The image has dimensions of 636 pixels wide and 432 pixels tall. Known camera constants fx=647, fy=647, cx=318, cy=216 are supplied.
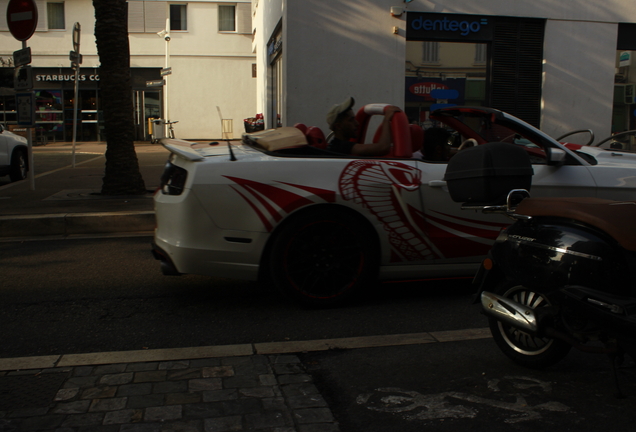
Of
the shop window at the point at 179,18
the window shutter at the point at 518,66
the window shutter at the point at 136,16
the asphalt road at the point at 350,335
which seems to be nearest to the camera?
the asphalt road at the point at 350,335

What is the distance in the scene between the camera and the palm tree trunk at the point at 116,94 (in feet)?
31.2

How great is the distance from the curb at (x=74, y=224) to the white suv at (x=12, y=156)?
565 cm

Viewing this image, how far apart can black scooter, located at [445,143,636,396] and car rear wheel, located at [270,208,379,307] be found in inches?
45.3

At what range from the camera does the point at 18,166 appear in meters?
13.2

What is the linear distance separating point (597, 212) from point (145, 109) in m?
29.2

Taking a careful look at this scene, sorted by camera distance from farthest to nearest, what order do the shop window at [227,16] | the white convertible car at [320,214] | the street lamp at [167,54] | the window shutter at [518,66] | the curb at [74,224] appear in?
the shop window at [227,16] < the street lamp at [167,54] < the window shutter at [518,66] < the curb at [74,224] < the white convertible car at [320,214]

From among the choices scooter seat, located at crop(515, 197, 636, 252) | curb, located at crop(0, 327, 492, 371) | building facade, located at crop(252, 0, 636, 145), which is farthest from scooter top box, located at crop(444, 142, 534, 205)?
building facade, located at crop(252, 0, 636, 145)

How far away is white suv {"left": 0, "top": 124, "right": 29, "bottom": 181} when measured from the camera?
41.5ft

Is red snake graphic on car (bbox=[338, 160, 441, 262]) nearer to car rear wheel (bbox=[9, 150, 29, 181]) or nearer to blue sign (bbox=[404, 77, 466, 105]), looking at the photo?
blue sign (bbox=[404, 77, 466, 105])

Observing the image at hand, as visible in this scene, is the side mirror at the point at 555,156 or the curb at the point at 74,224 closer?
the side mirror at the point at 555,156

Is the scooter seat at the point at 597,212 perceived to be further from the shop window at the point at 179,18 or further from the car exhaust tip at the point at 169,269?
the shop window at the point at 179,18

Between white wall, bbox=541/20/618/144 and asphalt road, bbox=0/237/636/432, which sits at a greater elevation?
white wall, bbox=541/20/618/144

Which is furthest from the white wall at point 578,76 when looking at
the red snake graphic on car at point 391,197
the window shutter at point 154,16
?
the window shutter at point 154,16

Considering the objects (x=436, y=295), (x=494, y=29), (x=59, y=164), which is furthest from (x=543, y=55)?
(x=59, y=164)
